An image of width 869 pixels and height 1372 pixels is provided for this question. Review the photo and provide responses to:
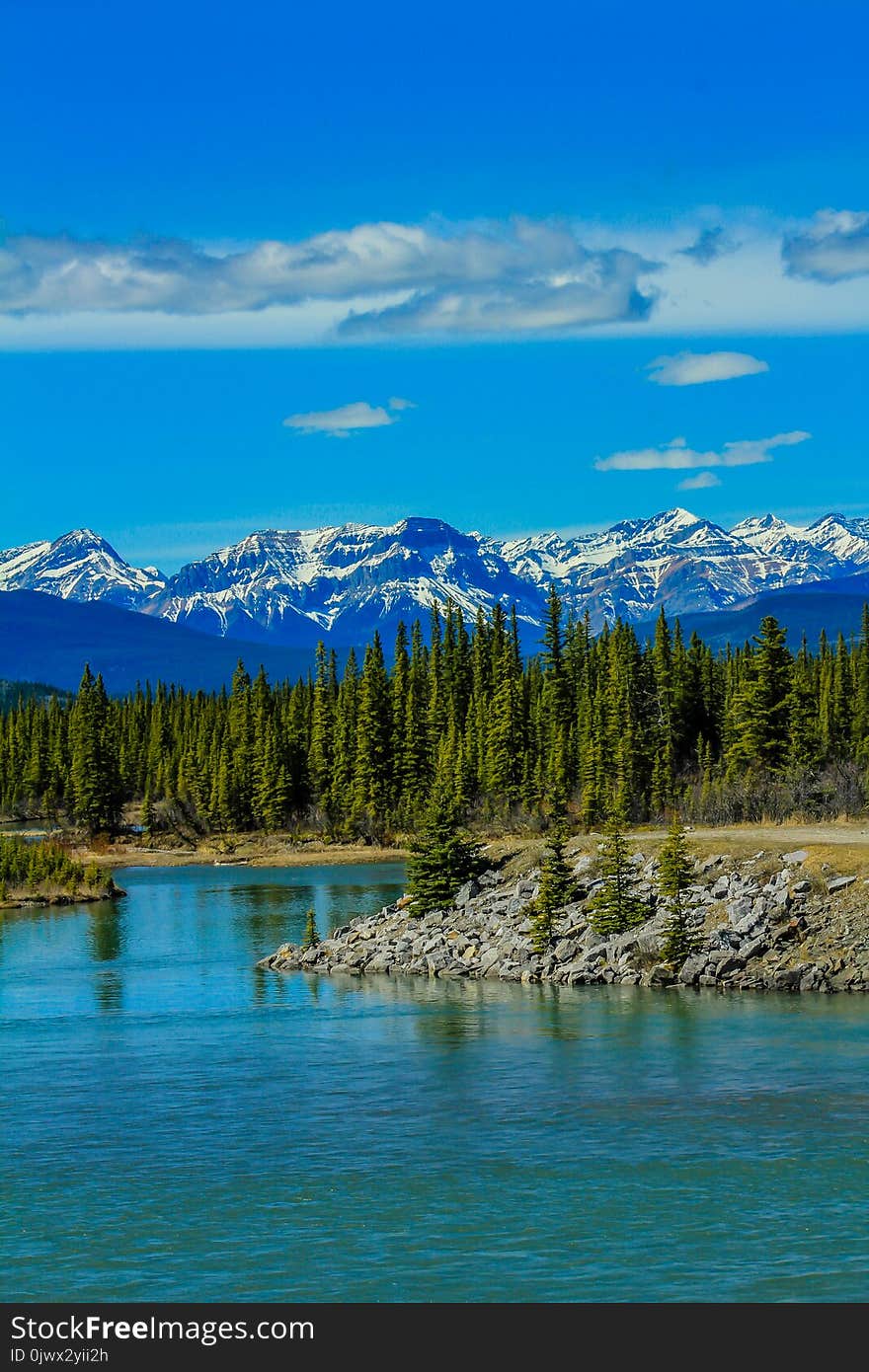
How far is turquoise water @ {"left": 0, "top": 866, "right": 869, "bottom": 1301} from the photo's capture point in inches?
974

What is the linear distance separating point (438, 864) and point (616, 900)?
11.2 meters

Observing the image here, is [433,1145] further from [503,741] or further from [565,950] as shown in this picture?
[503,741]

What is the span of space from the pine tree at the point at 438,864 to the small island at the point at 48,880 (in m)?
35.3

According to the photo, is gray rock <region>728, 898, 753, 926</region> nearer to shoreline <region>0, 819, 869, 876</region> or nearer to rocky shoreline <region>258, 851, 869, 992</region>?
rocky shoreline <region>258, 851, 869, 992</region>

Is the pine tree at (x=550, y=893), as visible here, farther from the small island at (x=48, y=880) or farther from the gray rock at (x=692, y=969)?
the small island at (x=48, y=880)

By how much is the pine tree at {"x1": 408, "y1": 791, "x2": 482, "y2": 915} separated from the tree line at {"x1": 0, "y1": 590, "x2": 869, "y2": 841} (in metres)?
24.6

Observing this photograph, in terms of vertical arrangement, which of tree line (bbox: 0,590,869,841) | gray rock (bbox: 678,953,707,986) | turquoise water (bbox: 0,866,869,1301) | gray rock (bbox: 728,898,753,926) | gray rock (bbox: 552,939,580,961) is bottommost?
turquoise water (bbox: 0,866,869,1301)

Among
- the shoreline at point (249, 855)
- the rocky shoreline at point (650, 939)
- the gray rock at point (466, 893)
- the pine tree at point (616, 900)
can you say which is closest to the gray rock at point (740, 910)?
the rocky shoreline at point (650, 939)

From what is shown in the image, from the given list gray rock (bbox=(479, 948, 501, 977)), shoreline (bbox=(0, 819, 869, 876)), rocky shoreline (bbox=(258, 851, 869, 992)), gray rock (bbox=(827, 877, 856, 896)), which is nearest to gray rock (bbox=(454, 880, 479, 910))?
rocky shoreline (bbox=(258, 851, 869, 992))

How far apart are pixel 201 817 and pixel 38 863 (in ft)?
172

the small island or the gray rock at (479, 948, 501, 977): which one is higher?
the small island

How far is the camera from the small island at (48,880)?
92.9m

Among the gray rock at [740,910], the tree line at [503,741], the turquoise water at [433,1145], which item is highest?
the tree line at [503,741]

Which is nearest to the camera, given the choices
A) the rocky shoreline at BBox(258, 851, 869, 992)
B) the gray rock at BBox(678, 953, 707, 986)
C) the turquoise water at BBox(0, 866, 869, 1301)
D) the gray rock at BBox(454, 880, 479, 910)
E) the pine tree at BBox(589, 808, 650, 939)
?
the turquoise water at BBox(0, 866, 869, 1301)
